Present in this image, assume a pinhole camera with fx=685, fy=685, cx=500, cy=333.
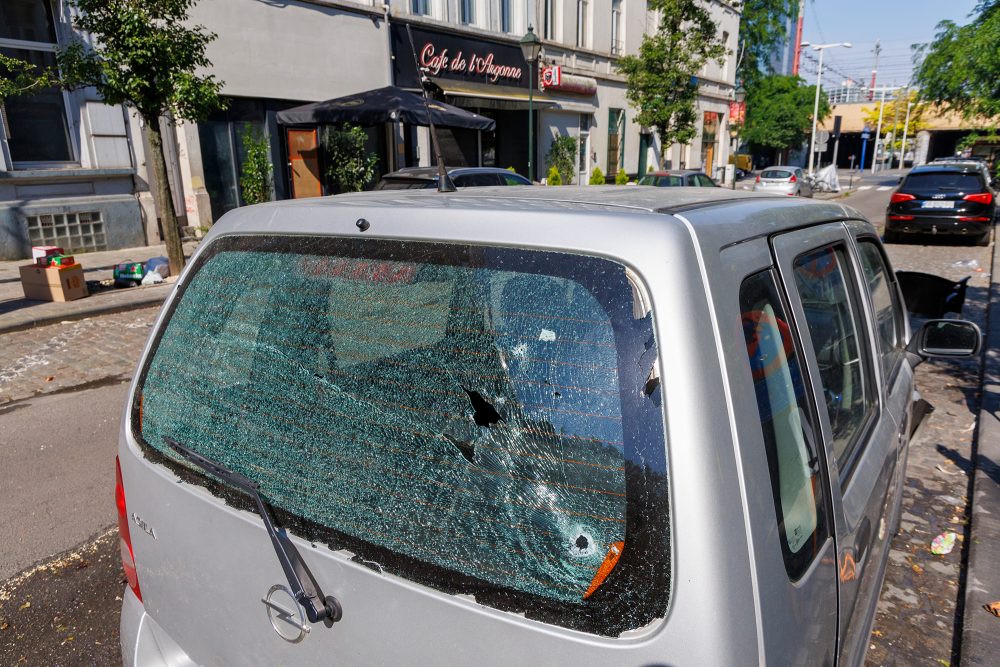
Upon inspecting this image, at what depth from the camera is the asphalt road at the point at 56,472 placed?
362cm

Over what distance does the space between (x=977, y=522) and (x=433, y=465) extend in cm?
366

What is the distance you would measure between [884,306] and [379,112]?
1151 centimetres

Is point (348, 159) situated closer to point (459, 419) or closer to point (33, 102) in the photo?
point (33, 102)

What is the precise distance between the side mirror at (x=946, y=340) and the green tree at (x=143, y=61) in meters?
9.35

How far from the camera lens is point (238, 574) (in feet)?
4.96

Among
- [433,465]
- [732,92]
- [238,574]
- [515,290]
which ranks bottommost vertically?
[238,574]

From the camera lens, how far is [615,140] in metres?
27.4

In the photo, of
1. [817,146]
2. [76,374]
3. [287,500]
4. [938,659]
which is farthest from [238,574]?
[817,146]

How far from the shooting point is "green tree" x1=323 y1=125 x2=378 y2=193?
15258mm

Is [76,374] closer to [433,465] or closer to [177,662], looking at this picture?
[177,662]

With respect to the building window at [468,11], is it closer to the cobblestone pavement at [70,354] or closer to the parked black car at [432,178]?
the parked black car at [432,178]

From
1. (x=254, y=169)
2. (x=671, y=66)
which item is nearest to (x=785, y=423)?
(x=254, y=169)

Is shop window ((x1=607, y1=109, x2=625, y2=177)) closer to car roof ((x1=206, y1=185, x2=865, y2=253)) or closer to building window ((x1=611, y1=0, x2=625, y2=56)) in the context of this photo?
building window ((x1=611, y1=0, x2=625, y2=56))

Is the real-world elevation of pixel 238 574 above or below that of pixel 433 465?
below
